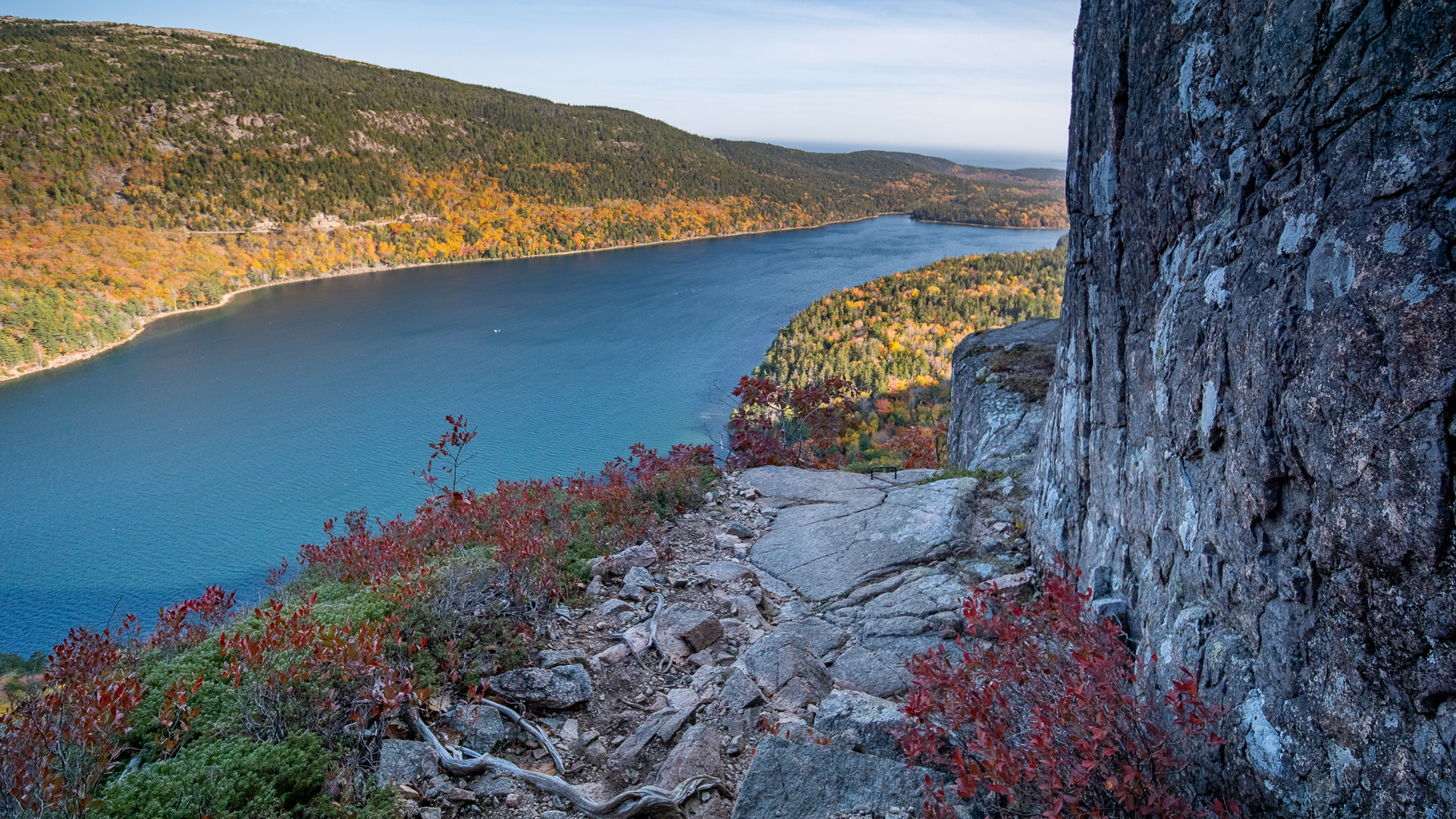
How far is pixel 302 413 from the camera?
4006 centimetres

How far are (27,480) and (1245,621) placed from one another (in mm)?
45575

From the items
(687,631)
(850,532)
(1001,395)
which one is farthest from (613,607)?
(1001,395)

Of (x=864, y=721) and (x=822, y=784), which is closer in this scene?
(x=822, y=784)

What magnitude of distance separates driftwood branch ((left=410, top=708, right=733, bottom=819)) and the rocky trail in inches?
2.0

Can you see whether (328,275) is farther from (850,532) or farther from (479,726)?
(479,726)

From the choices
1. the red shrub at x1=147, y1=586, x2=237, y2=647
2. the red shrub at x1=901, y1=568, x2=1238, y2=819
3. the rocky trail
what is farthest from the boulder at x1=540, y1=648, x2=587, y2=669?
the red shrub at x1=901, y1=568, x2=1238, y2=819

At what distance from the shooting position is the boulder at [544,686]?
4.91m

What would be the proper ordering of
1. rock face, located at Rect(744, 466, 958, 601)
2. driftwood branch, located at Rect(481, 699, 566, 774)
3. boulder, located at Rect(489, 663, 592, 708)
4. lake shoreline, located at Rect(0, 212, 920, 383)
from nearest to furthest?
driftwood branch, located at Rect(481, 699, 566, 774) < boulder, located at Rect(489, 663, 592, 708) < rock face, located at Rect(744, 466, 958, 601) < lake shoreline, located at Rect(0, 212, 920, 383)

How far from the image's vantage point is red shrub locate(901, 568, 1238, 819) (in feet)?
9.89

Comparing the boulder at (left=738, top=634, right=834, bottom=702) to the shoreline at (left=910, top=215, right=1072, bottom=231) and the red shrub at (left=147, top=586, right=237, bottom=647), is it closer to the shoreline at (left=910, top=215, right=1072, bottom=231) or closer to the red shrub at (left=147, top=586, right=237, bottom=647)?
the red shrub at (left=147, top=586, right=237, bottom=647)

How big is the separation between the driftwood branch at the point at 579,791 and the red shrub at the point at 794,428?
866 centimetres

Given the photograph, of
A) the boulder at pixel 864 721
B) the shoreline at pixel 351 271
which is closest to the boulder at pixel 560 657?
the boulder at pixel 864 721

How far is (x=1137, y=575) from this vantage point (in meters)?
4.59

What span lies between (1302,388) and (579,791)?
423 cm
